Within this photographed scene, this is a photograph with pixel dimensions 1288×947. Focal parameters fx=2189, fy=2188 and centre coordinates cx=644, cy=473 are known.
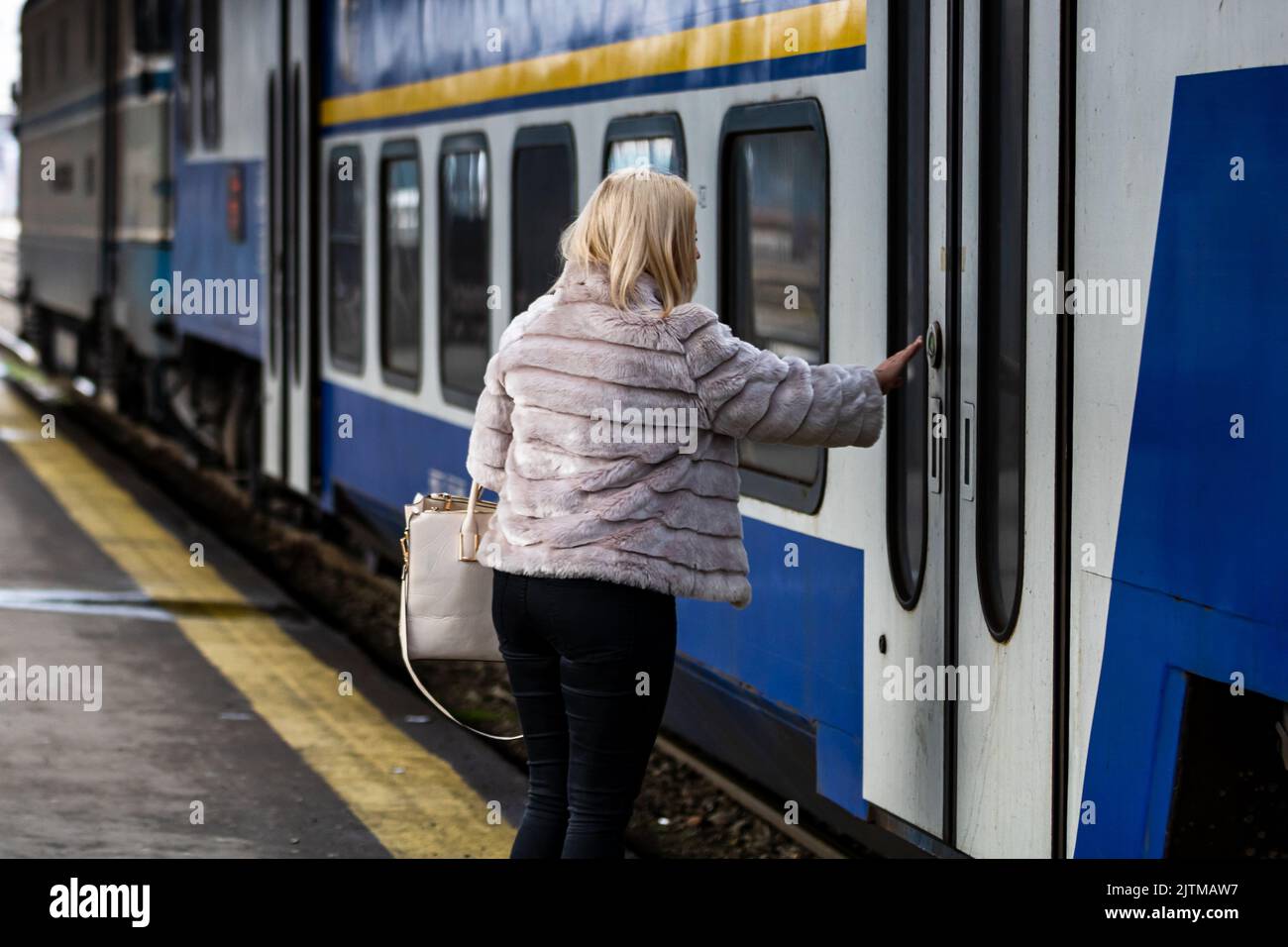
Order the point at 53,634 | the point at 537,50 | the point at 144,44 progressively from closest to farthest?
the point at 537,50 < the point at 53,634 < the point at 144,44

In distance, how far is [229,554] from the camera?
415 inches

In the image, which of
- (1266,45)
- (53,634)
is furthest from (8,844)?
(1266,45)

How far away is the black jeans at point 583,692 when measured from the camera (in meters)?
3.76

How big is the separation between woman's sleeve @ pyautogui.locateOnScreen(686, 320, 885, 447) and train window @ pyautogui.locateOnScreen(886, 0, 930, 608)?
2.08 feet

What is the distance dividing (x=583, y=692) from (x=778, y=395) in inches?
24.3

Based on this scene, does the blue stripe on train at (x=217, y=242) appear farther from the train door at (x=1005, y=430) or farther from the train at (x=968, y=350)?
the train door at (x=1005, y=430)

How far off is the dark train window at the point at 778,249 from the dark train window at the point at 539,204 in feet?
3.98

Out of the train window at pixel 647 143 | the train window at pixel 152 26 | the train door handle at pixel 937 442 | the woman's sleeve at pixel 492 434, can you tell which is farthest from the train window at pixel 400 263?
the train window at pixel 152 26

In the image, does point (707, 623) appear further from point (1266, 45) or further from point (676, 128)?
point (1266, 45)

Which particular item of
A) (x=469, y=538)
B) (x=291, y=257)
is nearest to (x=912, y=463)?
(x=469, y=538)

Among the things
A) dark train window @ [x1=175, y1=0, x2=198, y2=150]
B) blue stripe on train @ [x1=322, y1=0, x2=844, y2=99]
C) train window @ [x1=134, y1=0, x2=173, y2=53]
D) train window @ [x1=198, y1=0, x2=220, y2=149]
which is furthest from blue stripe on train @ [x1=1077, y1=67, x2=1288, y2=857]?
train window @ [x1=134, y1=0, x2=173, y2=53]

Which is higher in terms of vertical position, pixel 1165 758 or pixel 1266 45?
pixel 1266 45
